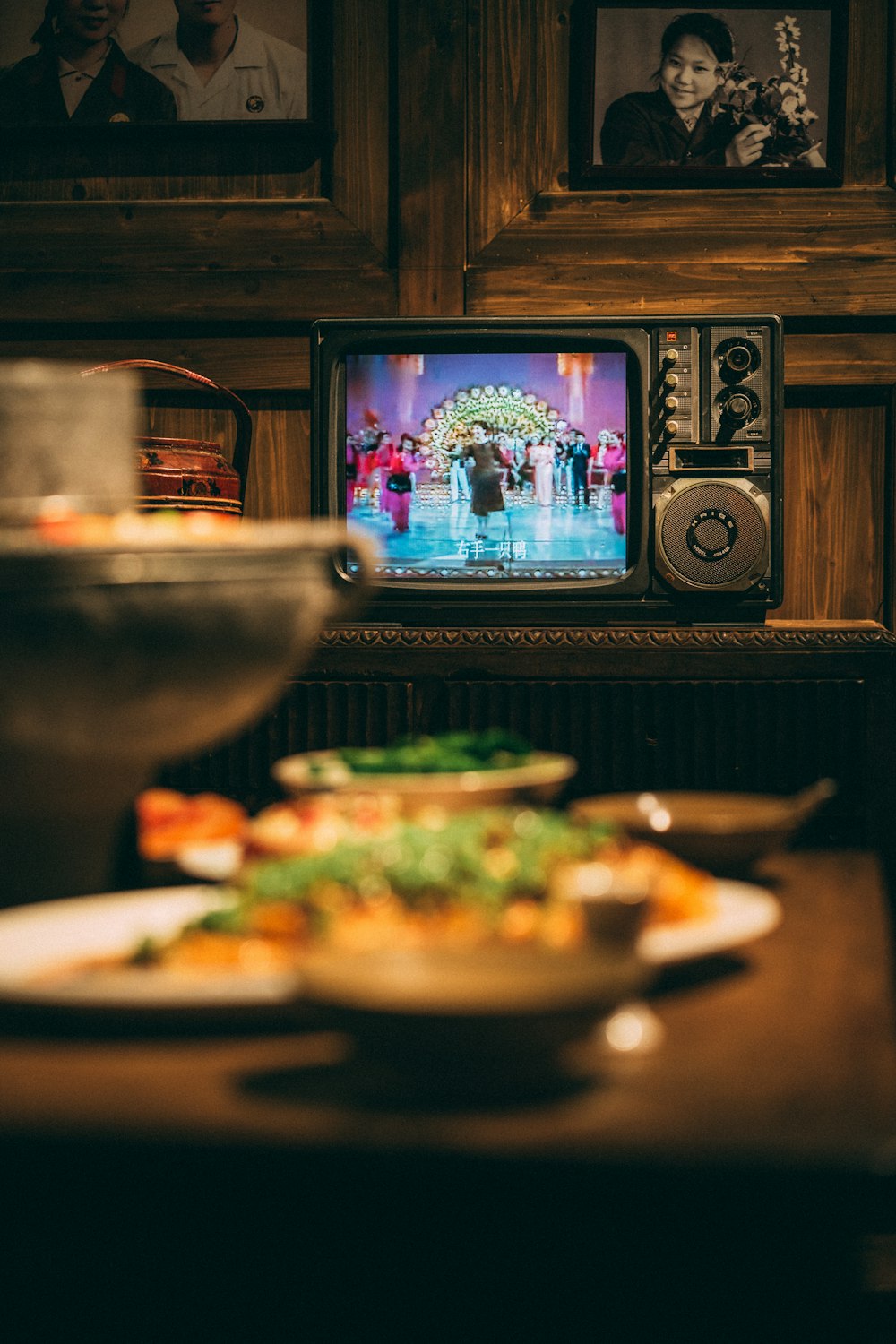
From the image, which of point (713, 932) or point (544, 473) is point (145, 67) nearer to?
point (544, 473)

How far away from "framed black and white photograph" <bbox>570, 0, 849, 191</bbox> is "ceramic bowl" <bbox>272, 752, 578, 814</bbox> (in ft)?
7.64

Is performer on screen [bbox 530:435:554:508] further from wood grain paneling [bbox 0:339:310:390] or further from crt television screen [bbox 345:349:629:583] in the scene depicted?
wood grain paneling [bbox 0:339:310:390]

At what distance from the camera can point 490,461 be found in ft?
7.88

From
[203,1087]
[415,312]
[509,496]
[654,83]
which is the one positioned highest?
[654,83]

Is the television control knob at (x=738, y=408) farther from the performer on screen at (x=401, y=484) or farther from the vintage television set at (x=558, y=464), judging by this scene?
the performer on screen at (x=401, y=484)

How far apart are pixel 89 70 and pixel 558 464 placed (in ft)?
4.89

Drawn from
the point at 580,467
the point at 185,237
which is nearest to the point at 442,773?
the point at 580,467

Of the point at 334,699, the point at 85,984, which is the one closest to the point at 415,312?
the point at 334,699

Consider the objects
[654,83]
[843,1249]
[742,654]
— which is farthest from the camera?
[654,83]

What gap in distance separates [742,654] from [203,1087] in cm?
195

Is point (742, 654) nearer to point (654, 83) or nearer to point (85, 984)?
point (654, 83)

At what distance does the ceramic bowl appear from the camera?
0.81 m

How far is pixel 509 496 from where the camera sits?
7.84 ft

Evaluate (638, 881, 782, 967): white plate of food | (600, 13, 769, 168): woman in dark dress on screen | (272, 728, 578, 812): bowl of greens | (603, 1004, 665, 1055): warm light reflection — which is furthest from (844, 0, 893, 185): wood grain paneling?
(603, 1004, 665, 1055): warm light reflection
